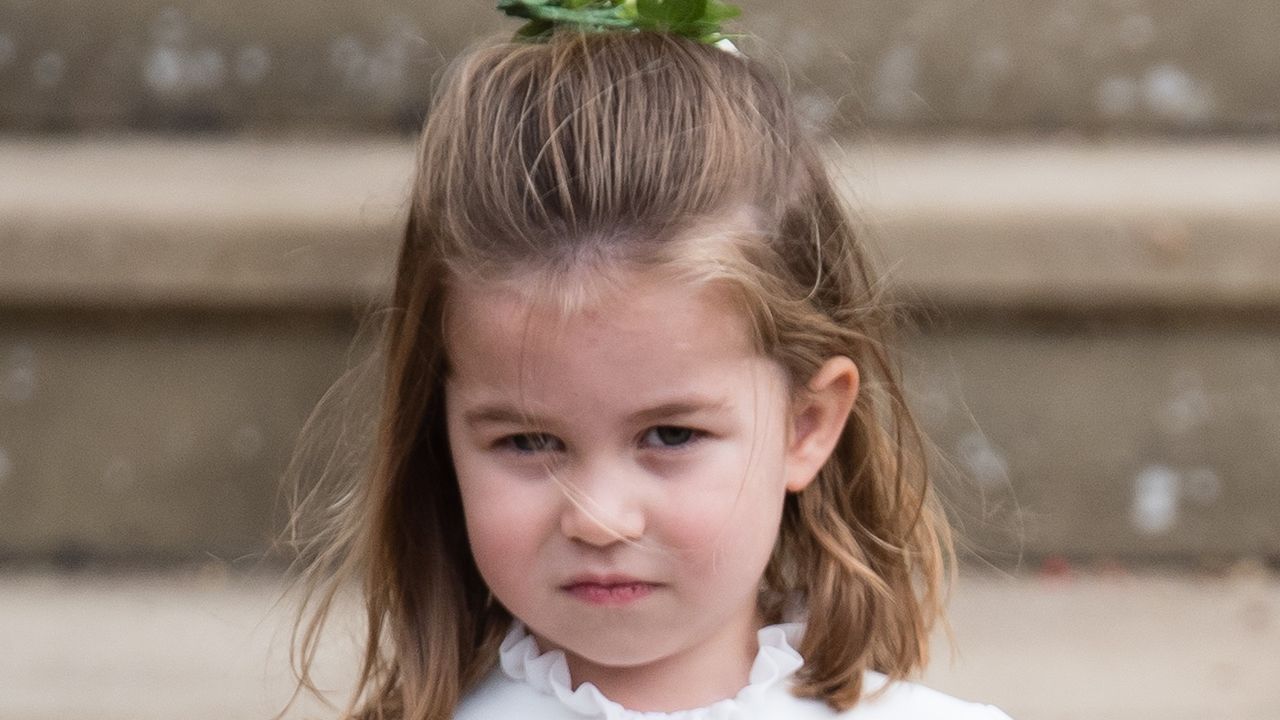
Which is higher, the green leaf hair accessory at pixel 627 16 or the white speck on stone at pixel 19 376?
the green leaf hair accessory at pixel 627 16

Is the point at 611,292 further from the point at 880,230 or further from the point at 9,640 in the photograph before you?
the point at 9,640

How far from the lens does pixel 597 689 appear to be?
160 centimetres

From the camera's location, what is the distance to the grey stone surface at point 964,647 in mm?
2318

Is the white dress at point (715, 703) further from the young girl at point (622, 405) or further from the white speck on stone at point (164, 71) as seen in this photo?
the white speck on stone at point (164, 71)

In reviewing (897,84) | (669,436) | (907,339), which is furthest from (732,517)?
(897,84)

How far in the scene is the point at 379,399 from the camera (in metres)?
1.82

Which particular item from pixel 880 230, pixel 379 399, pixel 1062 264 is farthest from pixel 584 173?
pixel 1062 264

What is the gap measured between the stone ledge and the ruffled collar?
901mm

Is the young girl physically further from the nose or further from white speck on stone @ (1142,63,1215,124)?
white speck on stone @ (1142,63,1215,124)

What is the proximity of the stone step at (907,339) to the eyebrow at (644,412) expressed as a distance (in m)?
0.99

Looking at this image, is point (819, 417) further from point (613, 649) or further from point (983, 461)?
point (983, 461)

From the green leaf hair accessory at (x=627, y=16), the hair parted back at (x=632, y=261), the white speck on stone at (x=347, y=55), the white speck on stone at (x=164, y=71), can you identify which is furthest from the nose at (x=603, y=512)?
the white speck on stone at (x=164, y=71)

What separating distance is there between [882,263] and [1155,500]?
0.56 metres

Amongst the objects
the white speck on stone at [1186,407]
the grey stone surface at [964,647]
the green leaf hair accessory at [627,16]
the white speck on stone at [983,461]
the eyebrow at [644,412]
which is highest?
the green leaf hair accessory at [627,16]
